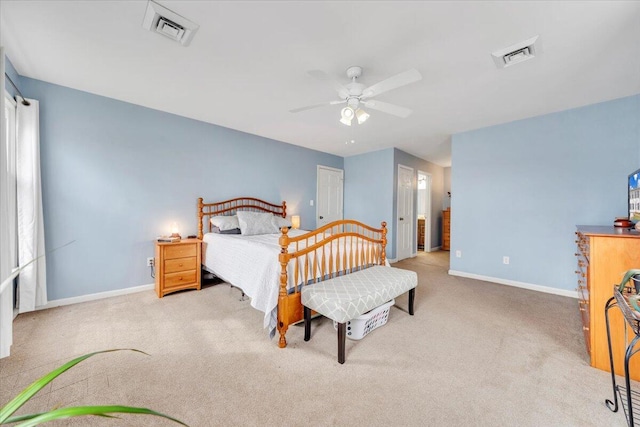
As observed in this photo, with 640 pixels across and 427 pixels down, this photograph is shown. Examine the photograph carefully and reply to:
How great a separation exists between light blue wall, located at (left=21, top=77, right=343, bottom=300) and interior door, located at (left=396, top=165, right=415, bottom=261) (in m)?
3.34

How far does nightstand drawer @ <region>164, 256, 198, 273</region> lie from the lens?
3.25 meters

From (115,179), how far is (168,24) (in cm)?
217

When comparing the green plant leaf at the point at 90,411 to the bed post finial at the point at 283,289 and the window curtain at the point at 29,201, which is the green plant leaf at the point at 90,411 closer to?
the bed post finial at the point at 283,289

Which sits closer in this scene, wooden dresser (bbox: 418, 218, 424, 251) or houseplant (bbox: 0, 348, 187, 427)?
houseplant (bbox: 0, 348, 187, 427)

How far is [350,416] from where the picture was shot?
1477mm

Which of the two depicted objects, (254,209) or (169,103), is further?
(254,209)

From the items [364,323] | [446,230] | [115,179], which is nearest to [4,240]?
[115,179]

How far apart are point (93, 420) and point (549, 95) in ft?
15.8

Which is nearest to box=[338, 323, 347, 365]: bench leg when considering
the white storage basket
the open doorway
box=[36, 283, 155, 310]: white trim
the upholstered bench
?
the upholstered bench

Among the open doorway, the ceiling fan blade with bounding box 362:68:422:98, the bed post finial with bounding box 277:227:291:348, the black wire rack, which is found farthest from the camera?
the open doorway

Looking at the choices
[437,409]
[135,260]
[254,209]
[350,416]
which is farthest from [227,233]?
[437,409]

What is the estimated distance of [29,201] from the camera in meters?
2.57

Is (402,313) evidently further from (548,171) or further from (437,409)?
(548,171)

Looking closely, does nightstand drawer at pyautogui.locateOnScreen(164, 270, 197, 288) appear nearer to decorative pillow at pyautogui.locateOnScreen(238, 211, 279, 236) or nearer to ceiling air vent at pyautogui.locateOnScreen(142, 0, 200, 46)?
decorative pillow at pyautogui.locateOnScreen(238, 211, 279, 236)
